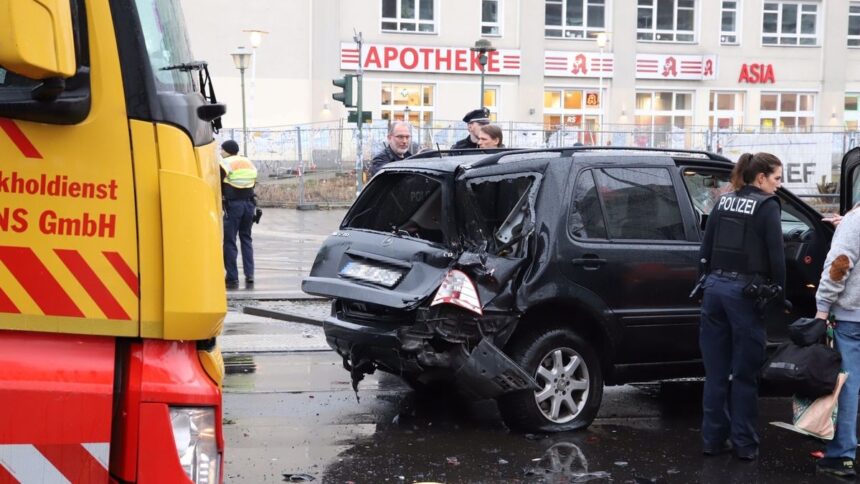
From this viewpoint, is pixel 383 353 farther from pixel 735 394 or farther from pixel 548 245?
pixel 735 394

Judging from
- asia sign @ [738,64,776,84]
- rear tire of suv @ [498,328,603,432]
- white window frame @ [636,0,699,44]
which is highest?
white window frame @ [636,0,699,44]

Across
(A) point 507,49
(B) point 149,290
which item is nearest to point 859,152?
(B) point 149,290

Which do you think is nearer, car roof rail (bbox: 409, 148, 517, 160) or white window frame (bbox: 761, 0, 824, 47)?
car roof rail (bbox: 409, 148, 517, 160)

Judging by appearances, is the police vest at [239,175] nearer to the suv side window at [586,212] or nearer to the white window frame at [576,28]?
the suv side window at [586,212]

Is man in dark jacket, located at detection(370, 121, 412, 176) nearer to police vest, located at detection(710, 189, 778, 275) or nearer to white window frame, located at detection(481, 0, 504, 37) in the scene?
police vest, located at detection(710, 189, 778, 275)

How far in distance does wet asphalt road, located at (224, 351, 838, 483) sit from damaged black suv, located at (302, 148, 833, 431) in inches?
13.7

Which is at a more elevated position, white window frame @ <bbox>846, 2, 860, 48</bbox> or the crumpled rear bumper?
white window frame @ <bbox>846, 2, 860, 48</bbox>

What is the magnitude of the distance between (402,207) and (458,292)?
111 centimetres

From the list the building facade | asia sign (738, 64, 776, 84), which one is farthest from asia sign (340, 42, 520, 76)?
asia sign (738, 64, 776, 84)

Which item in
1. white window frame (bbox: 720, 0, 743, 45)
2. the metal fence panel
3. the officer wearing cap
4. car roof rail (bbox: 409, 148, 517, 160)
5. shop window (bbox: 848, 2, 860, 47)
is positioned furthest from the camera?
shop window (bbox: 848, 2, 860, 47)

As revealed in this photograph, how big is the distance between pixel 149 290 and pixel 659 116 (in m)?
45.8

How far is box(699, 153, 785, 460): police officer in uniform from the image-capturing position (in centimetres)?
631

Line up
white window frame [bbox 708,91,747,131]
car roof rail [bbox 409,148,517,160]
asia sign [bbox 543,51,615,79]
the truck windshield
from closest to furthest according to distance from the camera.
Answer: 1. the truck windshield
2. car roof rail [bbox 409,148,517,160]
3. asia sign [bbox 543,51,615,79]
4. white window frame [bbox 708,91,747,131]

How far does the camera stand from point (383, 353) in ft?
22.5
